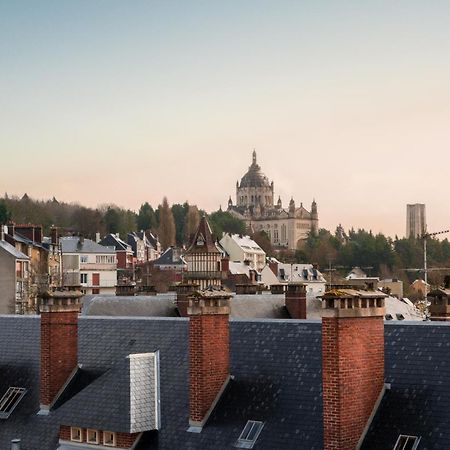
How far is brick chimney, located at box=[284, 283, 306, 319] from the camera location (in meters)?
45.5

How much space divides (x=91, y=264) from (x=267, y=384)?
8900cm

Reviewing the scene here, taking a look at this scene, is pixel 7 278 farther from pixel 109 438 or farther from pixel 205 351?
pixel 205 351

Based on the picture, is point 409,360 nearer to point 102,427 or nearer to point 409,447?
point 409,447

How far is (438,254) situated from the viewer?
199m

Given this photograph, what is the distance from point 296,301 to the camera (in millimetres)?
45469

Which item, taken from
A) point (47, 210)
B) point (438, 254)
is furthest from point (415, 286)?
point (47, 210)

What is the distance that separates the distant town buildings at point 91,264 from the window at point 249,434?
85310 millimetres

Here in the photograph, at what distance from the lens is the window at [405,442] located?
67.0 ft

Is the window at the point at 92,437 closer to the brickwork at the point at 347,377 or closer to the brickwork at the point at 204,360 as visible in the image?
the brickwork at the point at 204,360

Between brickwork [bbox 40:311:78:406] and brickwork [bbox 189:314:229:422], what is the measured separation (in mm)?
5243

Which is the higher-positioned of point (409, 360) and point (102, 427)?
point (409, 360)

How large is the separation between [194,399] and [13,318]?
33.9ft

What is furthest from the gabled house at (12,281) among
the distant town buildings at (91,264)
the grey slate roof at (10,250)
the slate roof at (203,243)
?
the distant town buildings at (91,264)

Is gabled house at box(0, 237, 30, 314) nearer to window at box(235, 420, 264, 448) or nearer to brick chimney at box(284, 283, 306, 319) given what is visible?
brick chimney at box(284, 283, 306, 319)
